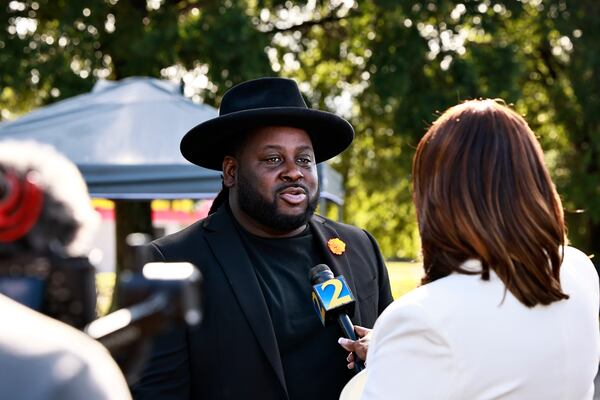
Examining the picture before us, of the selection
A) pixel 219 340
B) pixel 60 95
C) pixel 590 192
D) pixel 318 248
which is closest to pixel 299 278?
pixel 318 248

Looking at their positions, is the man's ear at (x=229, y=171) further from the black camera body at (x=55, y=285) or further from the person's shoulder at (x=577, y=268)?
the black camera body at (x=55, y=285)

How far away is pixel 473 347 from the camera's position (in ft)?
5.59

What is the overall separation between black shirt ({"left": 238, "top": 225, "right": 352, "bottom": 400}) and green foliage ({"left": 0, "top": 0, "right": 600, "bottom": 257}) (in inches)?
266

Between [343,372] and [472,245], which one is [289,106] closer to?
[343,372]

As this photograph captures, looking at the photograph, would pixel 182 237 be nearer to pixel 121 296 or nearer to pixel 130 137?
pixel 121 296

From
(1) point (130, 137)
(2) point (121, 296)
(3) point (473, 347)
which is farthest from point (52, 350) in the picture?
(1) point (130, 137)

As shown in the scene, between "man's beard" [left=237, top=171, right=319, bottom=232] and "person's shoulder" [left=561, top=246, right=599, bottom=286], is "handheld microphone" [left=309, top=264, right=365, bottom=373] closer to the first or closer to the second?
"man's beard" [left=237, top=171, right=319, bottom=232]

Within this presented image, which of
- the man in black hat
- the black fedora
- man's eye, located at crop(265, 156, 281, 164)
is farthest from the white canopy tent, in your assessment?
man's eye, located at crop(265, 156, 281, 164)

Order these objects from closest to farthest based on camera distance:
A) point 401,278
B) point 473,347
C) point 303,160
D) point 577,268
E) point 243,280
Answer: point 473,347
point 577,268
point 243,280
point 303,160
point 401,278

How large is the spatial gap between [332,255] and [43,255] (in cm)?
245

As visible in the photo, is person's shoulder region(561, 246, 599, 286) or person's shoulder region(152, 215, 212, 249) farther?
person's shoulder region(152, 215, 212, 249)

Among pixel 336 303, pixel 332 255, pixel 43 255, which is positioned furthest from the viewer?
pixel 332 255

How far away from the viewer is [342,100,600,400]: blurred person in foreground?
1701 mm

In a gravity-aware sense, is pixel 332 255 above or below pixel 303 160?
below
